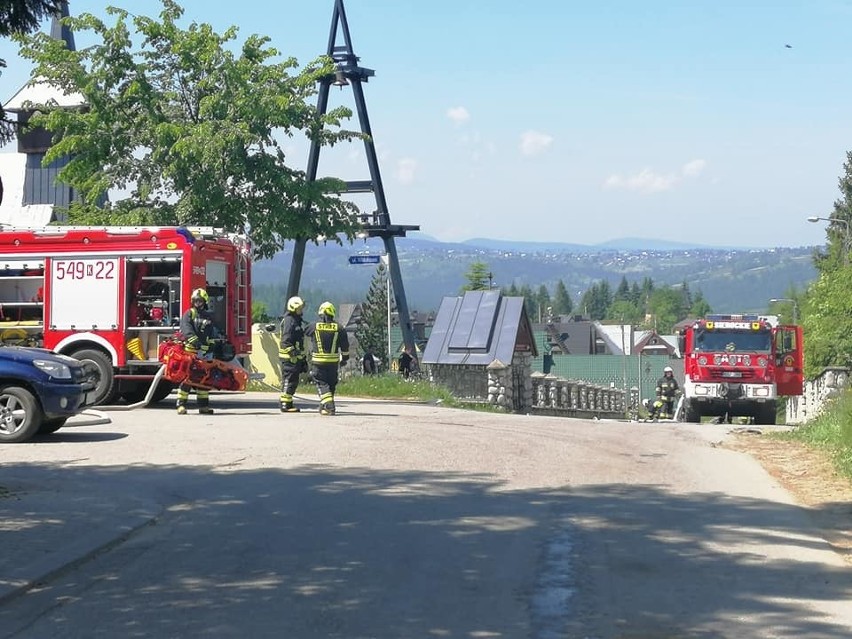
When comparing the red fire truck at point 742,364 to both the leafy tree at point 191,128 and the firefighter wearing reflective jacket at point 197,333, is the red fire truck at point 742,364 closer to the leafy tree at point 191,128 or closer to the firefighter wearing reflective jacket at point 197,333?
the leafy tree at point 191,128

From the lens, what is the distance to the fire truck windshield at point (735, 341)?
31.8m

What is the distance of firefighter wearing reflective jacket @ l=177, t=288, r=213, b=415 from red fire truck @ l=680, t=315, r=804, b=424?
16.2m

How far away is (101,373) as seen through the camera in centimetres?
2050

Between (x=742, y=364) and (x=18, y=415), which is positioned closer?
(x=18, y=415)

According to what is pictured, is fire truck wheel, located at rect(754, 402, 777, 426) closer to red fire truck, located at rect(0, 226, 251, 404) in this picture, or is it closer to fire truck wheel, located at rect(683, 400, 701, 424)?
fire truck wheel, located at rect(683, 400, 701, 424)

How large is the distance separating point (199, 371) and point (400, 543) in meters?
10.8

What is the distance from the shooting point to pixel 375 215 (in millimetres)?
41750

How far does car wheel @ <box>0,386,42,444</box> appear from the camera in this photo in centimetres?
1473

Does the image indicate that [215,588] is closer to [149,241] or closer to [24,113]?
[149,241]

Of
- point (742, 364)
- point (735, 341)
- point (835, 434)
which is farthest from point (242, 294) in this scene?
point (735, 341)

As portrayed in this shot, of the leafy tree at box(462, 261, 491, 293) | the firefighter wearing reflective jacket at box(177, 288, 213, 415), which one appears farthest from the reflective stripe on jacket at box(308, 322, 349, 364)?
the leafy tree at box(462, 261, 491, 293)

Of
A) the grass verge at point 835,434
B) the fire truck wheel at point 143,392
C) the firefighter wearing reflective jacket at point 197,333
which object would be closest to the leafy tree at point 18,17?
the grass verge at point 835,434

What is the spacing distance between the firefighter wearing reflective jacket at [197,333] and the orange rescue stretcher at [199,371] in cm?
9

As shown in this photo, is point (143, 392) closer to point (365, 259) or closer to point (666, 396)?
point (365, 259)
